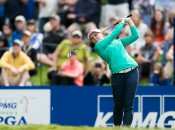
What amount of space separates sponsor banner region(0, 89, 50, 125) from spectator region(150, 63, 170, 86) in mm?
2935

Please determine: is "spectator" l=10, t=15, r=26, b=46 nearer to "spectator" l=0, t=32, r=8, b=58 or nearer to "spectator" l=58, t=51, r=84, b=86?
"spectator" l=0, t=32, r=8, b=58

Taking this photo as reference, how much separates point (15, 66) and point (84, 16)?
2.81 metres

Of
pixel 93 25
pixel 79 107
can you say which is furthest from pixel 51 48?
pixel 79 107

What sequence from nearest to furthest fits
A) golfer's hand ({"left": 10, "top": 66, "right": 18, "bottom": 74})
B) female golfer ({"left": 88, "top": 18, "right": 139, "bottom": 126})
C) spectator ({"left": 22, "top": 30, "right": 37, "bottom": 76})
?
female golfer ({"left": 88, "top": 18, "right": 139, "bottom": 126}), golfer's hand ({"left": 10, "top": 66, "right": 18, "bottom": 74}), spectator ({"left": 22, "top": 30, "right": 37, "bottom": 76})

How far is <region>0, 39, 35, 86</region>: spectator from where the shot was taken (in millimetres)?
17188

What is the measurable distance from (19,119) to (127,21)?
11.7 feet

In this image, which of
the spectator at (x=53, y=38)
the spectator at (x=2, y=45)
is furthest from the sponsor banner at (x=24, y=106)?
the spectator at (x=53, y=38)

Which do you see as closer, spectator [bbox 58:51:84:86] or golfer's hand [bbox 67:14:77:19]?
spectator [bbox 58:51:84:86]

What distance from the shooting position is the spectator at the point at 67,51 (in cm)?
1781

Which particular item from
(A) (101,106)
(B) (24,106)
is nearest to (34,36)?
(B) (24,106)

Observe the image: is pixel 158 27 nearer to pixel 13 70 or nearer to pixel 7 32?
pixel 7 32

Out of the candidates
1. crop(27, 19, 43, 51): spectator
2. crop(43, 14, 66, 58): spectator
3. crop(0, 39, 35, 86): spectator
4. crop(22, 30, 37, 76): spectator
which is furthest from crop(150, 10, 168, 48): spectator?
crop(0, 39, 35, 86): spectator

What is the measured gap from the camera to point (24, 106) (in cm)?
1530

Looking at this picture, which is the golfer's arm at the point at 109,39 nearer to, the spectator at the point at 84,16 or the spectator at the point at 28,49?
the spectator at the point at 28,49
